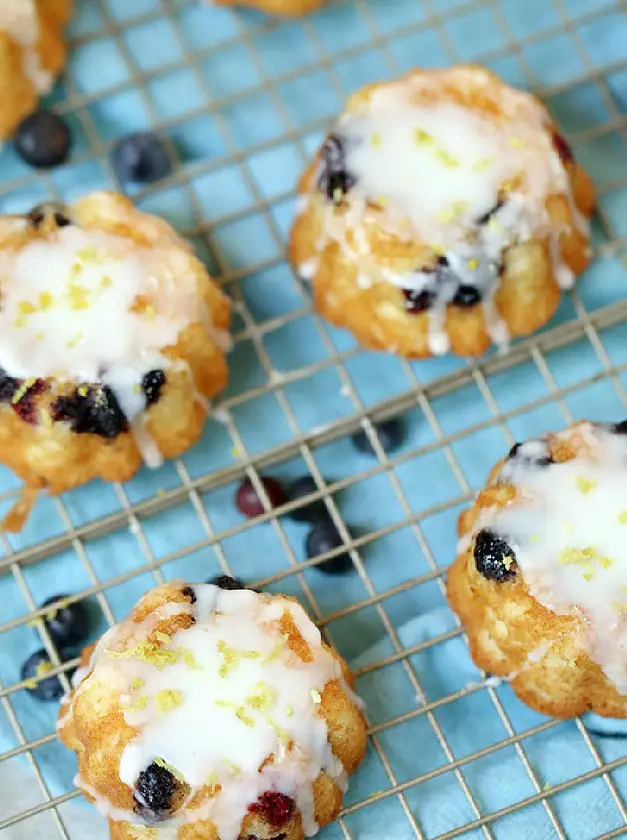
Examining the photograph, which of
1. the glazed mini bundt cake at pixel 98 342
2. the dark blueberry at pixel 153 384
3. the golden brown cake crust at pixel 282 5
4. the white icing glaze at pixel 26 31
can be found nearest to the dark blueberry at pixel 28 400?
the glazed mini bundt cake at pixel 98 342

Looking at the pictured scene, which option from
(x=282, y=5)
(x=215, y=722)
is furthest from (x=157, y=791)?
(x=282, y=5)

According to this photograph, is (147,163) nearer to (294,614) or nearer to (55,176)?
(55,176)

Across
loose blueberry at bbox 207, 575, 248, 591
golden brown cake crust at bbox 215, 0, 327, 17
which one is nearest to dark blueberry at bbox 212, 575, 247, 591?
loose blueberry at bbox 207, 575, 248, 591

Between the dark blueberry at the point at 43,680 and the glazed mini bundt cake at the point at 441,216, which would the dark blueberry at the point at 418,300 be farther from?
the dark blueberry at the point at 43,680

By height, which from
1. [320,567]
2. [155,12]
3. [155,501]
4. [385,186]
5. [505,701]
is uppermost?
[155,12]

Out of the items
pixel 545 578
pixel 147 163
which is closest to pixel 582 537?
pixel 545 578

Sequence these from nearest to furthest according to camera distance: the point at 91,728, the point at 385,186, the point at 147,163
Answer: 1. the point at 91,728
2. the point at 385,186
3. the point at 147,163

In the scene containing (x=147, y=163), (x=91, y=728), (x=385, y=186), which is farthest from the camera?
(x=147, y=163)

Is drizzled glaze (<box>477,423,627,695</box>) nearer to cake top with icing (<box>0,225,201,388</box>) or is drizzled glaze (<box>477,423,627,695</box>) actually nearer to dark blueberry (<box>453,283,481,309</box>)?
dark blueberry (<box>453,283,481,309</box>)

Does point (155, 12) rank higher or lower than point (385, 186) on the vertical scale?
higher
